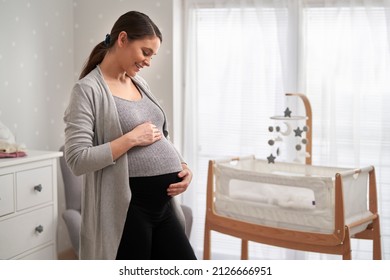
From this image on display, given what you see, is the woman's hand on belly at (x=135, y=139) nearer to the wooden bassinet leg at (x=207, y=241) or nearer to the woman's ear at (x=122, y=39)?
the woman's ear at (x=122, y=39)

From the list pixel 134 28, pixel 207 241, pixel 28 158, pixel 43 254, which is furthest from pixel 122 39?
pixel 207 241

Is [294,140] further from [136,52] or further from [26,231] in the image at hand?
[136,52]

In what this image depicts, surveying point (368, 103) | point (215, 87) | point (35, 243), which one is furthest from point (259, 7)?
point (35, 243)

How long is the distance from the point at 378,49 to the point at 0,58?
1.65 meters

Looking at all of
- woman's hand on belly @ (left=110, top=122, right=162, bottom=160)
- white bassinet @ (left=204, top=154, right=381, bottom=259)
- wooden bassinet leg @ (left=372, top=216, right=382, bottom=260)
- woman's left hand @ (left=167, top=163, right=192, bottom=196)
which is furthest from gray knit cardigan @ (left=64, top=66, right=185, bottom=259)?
wooden bassinet leg @ (left=372, top=216, right=382, bottom=260)

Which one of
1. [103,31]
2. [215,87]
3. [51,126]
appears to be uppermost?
[103,31]

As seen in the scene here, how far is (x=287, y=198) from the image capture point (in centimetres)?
233

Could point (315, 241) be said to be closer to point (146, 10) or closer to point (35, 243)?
point (35, 243)

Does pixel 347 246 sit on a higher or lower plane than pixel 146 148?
lower

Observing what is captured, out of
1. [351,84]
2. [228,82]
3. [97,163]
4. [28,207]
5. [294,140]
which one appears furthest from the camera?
[228,82]

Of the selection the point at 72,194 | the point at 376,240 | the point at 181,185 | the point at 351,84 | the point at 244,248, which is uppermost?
the point at 351,84

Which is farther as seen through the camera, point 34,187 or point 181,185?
point 34,187

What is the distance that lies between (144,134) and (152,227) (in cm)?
24

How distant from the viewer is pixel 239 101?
117 inches
